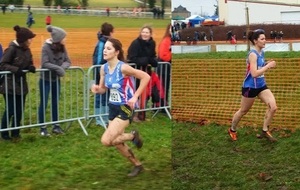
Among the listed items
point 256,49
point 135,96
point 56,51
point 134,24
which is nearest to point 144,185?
point 135,96

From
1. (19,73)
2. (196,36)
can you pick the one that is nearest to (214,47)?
(196,36)

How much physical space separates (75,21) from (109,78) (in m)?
0.78

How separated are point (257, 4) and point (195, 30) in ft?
1.70

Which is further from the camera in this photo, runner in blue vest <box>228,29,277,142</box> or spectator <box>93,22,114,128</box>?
runner in blue vest <box>228,29,277,142</box>

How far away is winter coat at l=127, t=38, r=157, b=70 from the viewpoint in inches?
95.2

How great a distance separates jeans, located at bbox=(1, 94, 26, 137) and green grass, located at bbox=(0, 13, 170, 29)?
1.83 m

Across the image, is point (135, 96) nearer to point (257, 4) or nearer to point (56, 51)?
point (257, 4)

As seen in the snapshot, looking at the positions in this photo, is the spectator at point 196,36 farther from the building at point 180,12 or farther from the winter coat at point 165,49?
the building at point 180,12

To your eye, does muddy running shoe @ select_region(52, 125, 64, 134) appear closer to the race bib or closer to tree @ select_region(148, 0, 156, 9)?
the race bib

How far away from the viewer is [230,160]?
351 centimetres

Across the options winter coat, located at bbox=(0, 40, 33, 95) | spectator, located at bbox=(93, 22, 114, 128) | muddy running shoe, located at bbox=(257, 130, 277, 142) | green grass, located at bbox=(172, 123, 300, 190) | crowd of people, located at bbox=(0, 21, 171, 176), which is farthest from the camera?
muddy running shoe, located at bbox=(257, 130, 277, 142)

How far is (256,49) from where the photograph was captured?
12.0 feet

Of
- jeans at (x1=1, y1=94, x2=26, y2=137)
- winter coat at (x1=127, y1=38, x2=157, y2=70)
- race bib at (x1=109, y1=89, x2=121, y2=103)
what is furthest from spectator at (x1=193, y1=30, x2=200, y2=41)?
jeans at (x1=1, y1=94, x2=26, y2=137)

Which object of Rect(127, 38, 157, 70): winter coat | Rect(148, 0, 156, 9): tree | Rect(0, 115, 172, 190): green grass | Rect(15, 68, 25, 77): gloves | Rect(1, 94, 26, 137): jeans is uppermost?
Rect(148, 0, 156, 9): tree
